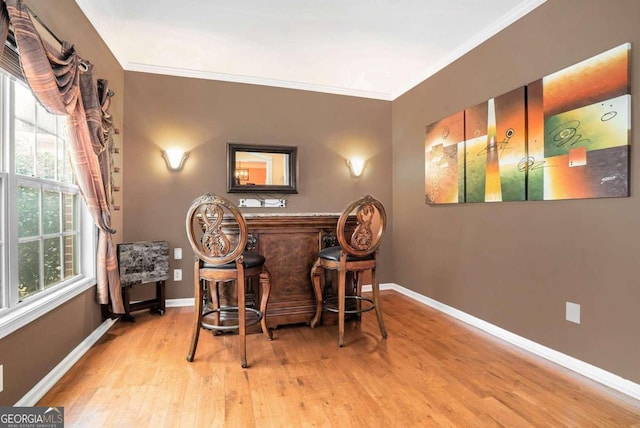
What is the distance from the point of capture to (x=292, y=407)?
1680 millimetres

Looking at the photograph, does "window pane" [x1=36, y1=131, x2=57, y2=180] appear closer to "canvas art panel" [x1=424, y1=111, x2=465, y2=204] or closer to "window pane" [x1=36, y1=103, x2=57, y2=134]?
"window pane" [x1=36, y1=103, x2=57, y2=134]

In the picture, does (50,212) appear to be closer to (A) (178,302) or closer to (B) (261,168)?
(A) (178,302)

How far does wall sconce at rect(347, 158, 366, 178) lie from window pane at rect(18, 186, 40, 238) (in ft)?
10.2

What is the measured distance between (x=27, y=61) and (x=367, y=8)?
221cm

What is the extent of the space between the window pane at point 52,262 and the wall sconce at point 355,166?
305cm

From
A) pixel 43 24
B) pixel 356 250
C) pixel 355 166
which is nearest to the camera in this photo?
pixel 43 24

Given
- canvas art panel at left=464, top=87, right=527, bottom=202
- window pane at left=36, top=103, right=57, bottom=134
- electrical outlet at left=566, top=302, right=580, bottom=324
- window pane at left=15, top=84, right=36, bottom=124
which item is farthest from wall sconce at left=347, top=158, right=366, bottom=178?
window pane at left=15, top=84, right=36, bottom=124

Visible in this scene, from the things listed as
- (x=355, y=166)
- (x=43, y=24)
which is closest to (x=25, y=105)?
(x=43, y=24)

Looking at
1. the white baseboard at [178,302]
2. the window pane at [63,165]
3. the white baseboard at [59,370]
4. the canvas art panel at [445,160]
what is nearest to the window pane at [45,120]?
the window pane at [63,165]

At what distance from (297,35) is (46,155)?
217 centimetres

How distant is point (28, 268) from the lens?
1885mm

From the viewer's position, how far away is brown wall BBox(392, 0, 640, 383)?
6.11 feet

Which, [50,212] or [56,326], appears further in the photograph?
[50,212]

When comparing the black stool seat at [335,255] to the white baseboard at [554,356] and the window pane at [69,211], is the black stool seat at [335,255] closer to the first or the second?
the white baseboard at [554,356]
